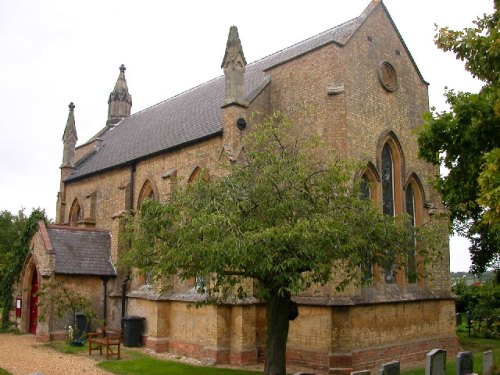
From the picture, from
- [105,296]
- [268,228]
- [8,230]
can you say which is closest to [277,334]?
[268,228]

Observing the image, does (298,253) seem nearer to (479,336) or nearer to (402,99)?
(402,99)

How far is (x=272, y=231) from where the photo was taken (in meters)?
10.8

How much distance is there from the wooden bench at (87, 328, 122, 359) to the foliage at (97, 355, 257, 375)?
2.90 ft

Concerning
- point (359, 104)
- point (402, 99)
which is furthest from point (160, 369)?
point (402, 99)

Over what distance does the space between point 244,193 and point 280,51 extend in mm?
16351

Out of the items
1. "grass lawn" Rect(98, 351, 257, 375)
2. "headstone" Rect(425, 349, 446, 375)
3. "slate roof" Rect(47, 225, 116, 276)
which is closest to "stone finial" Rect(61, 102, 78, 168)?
"slate roof" Rect(47, 225, 116, 276)

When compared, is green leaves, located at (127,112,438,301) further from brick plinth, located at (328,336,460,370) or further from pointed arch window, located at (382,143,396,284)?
pointed arch window, located at (382,143,396,284)

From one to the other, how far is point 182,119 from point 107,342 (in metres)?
12.4

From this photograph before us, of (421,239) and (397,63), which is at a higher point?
(397,63)

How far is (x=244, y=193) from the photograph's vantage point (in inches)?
491

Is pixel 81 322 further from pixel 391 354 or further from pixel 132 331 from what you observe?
pixel 391 354

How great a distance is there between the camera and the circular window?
804 inches

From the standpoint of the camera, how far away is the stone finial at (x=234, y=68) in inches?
782

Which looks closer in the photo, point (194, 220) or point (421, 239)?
point (194, 220)
